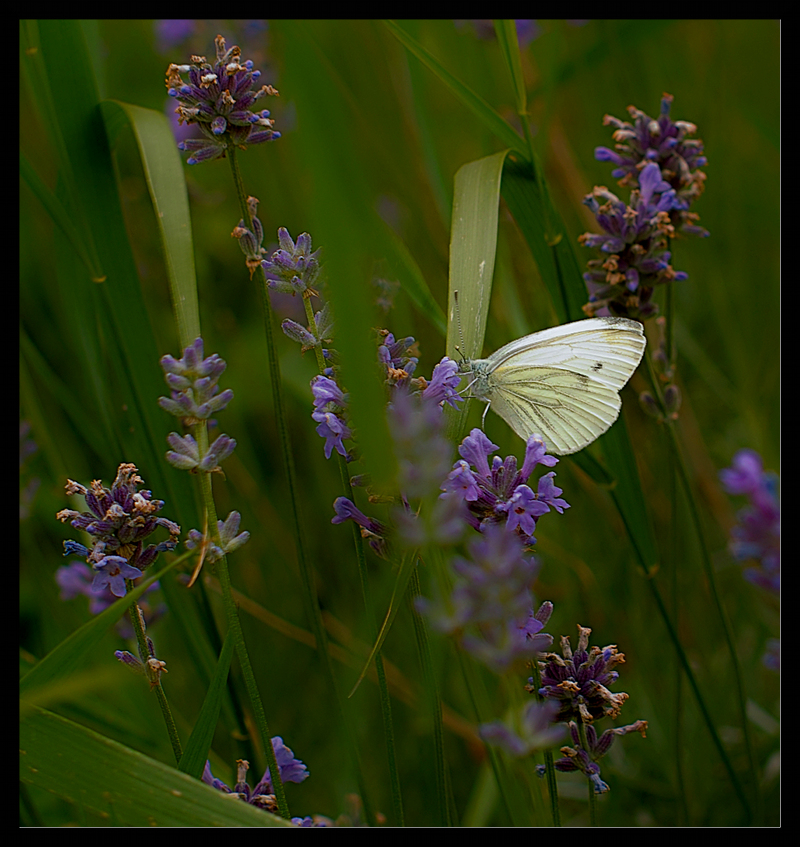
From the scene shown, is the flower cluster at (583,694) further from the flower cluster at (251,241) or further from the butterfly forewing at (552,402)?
the flower cluster at (251,241)

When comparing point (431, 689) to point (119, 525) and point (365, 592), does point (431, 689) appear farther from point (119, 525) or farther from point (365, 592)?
point (119, 525)

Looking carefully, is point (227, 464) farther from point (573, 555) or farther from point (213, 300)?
point (573, 555)

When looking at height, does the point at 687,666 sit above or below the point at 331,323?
below

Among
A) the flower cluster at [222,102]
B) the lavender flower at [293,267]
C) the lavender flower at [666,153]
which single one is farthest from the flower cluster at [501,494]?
the lavender flower at [666,153]

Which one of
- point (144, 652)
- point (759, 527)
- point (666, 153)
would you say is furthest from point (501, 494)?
point (759, 527)

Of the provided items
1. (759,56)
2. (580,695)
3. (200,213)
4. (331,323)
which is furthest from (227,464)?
(759,56)

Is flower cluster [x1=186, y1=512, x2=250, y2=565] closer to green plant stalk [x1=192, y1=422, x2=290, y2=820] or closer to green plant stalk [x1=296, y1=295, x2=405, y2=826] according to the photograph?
green plant stalk [x1=192, y1=422, x2=290, y2=820]
